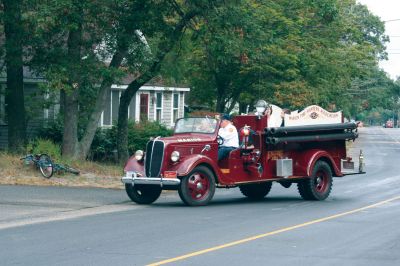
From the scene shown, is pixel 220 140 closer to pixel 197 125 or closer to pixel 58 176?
pixel 197 125

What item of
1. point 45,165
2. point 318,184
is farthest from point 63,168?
point 318,184

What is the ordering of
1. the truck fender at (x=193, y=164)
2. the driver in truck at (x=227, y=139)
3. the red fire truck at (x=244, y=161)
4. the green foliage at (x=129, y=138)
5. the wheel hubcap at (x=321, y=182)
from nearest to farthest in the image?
the truck fender at (x=193, y=164) → the red fire truck at (x=244, y=161) → the driver in truck at (x=227, y=139) → the wheel hubcap at (x=321, y=182) → the green foliage at (x=129, y=138)

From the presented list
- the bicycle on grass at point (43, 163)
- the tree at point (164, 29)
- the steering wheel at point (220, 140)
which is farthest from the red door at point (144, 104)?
the steering wheel at point (220, 140)

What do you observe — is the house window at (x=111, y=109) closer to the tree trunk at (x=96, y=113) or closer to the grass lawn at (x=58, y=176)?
the tree trunk at (x=96, y=113)

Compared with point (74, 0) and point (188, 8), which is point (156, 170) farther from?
point (188, 8)

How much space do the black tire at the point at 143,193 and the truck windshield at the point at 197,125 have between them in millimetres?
1658

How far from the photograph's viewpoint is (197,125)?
68.2ft

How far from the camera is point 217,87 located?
43469 mm

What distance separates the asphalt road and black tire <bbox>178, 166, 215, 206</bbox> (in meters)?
0.26

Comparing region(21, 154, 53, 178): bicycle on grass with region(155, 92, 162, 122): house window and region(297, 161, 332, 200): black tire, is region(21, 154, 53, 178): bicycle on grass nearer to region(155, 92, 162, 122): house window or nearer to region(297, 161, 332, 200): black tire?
region(297, 161, 332, 200): black tire

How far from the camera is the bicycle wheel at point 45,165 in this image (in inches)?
977

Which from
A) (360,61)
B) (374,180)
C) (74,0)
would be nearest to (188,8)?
(74,0)

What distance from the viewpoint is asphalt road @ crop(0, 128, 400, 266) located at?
12.1 meters

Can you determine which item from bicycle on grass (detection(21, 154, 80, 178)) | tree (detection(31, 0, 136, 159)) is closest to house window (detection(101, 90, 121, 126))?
tree (detection(31, 0, 136, 159))
